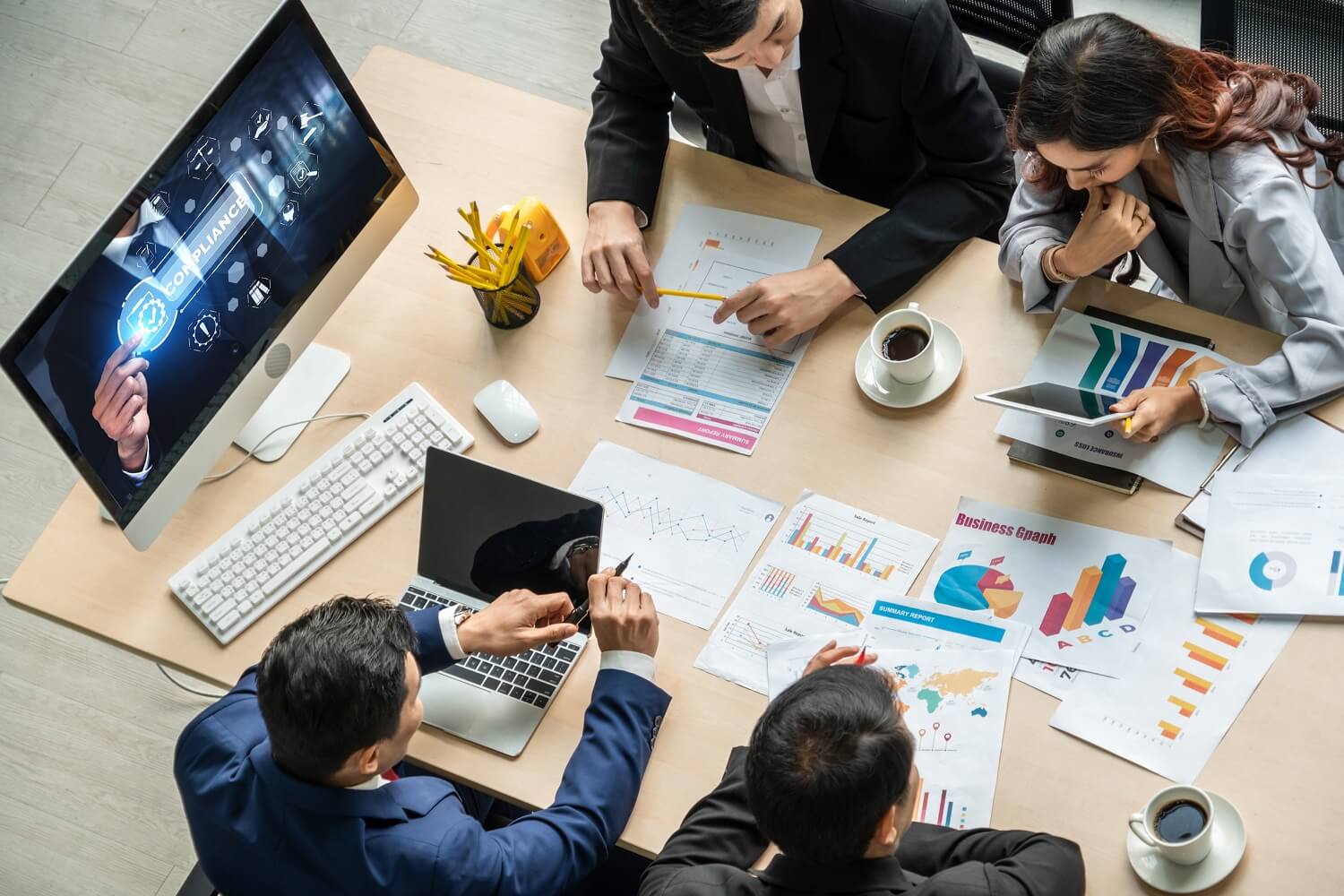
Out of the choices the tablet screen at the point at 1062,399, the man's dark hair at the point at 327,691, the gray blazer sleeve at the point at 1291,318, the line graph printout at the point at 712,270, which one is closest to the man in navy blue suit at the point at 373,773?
the man's dark hair at the point at 327,691

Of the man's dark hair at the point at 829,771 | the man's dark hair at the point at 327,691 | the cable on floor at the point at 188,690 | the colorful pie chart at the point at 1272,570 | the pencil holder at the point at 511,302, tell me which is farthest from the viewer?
the cable on floor at the point at 188,690

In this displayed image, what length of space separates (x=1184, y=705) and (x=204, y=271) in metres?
1.31

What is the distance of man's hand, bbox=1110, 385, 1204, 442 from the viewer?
4.89 ft

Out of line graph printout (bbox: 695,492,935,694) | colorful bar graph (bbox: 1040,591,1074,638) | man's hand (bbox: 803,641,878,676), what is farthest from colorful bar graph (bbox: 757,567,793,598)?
colorful bar graph (bbox: 1040,591,1074,638)

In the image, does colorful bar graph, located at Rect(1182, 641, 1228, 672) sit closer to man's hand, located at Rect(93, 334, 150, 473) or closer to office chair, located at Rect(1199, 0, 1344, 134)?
office chair, located at Rect(1199, 0, 1344, 134)

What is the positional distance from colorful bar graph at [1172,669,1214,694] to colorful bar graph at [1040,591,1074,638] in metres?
0.14

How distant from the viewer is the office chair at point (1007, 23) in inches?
73.4

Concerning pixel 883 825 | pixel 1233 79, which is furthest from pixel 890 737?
pixel 1233 79

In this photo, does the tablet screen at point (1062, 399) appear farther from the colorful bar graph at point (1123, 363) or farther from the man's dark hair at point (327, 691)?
the man's dark hair at point (327, 691)

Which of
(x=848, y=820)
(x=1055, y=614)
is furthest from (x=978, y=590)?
(x=848, y=820)

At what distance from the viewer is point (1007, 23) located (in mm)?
1910

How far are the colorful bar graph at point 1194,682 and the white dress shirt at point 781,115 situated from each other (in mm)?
975

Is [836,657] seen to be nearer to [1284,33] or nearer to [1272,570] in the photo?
[1272,570]

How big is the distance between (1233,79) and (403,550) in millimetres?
1288
